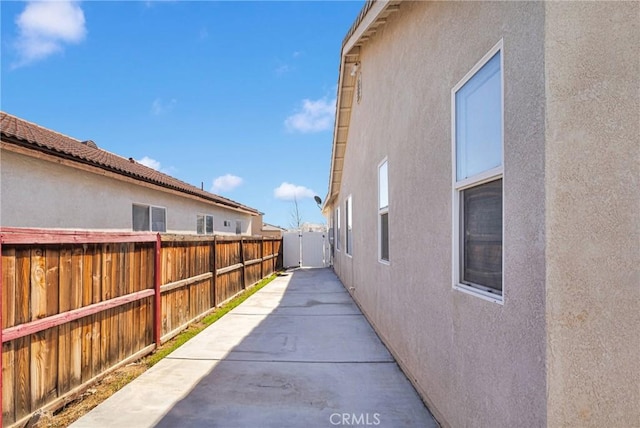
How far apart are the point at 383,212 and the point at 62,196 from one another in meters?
5.51

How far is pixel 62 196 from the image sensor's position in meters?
6.15

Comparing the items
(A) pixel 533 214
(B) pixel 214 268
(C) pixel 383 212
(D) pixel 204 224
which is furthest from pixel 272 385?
(D) pixel 204 224

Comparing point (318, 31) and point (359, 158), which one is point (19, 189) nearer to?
point (359, 158)

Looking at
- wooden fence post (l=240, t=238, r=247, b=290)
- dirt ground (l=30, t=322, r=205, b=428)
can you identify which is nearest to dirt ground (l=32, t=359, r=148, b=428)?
dirt ground (l=30, t=322, r=205, b=428)

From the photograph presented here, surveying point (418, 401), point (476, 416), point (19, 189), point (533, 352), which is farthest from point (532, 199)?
point (19, 189)

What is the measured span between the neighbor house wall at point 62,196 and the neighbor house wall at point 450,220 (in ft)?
18.0

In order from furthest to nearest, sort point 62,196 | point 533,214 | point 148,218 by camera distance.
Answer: point 148,218
point 62,196
point 533,214

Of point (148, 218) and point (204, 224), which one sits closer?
point (148, 218)

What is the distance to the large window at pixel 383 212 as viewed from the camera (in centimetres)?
605

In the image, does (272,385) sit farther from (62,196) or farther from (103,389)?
(62,196)

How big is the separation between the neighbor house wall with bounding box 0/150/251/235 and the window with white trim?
3133 mm

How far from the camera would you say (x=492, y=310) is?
2449mm

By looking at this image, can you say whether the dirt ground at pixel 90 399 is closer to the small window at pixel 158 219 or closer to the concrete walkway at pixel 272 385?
the concrete walkway at pixel 272 385

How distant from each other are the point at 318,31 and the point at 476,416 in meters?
10.9
